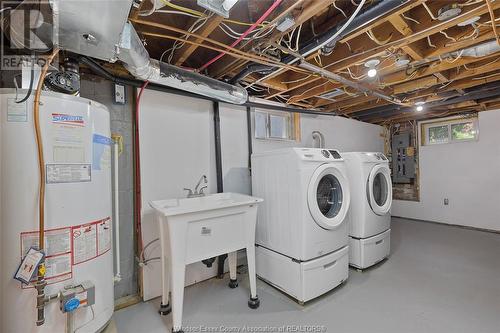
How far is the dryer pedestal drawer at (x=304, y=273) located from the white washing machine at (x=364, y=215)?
0.38 meters

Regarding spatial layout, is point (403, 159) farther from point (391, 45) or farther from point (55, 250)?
point (55, 250)

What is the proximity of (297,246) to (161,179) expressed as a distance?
140 cm

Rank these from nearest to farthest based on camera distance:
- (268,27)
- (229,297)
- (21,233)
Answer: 1. (21,233)
2. (268,27)
3. (229,297)

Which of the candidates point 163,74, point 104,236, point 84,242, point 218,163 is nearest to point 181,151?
point 218,163

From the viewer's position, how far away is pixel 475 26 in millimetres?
1600

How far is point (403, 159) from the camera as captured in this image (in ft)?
16.5

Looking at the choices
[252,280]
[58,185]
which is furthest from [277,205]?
[58,185]

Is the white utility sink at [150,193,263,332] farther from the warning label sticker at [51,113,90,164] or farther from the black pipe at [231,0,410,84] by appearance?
the black pipe at [231,0,410,84]

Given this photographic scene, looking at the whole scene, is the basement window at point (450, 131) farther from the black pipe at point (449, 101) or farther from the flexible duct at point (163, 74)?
the flexible duct at point (163, 74)

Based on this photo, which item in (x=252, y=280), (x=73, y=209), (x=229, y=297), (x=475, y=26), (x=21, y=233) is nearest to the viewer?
(x=21, y=233)

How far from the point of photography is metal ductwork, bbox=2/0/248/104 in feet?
3.28

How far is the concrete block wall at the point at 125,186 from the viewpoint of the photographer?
6.58 feet

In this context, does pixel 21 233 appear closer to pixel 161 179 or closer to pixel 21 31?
pixel 21 31

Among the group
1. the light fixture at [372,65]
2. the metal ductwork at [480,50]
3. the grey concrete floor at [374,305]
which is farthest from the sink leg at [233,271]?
the metal ductwork at [480,50]
